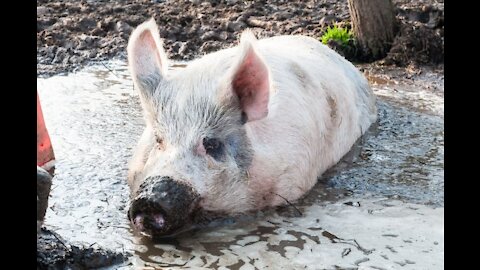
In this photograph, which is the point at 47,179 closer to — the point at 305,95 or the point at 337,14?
the point at 305,95

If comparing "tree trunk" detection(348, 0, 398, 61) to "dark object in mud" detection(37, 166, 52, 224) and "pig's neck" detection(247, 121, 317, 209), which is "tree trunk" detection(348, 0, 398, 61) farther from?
"dark object in mud" detection(37, 166, 52, 224)

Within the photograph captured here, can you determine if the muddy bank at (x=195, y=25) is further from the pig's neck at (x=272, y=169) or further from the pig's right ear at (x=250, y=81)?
the pig's right ear at (x=250, y=81)

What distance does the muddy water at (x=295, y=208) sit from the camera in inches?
156

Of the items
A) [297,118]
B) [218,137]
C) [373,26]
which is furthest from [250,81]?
[373,26]

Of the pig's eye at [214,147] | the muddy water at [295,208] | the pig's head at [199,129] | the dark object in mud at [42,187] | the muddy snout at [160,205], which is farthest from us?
the pig's eye at [214,147]

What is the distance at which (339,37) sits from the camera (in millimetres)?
8688

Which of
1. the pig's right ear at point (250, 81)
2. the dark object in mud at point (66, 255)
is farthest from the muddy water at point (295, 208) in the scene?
the pig's right ear at point (250, 81)

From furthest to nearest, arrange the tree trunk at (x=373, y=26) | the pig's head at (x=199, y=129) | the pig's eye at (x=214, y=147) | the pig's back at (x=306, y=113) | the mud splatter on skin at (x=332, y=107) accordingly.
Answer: the tree trunk at (x=373, y=26), the mud splatter on skin at (x=332, y=107), the pig's back at (x=306, y=113), the pig's eye at (x=214, y=147), the pig's head at (x=199, y=129)

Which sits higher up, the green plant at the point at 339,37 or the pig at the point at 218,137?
the pig at the point at 218,137

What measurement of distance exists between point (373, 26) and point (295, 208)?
425cm

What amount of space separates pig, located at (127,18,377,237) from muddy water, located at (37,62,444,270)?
0.15 metres

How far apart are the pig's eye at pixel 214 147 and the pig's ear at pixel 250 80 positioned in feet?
0.84
